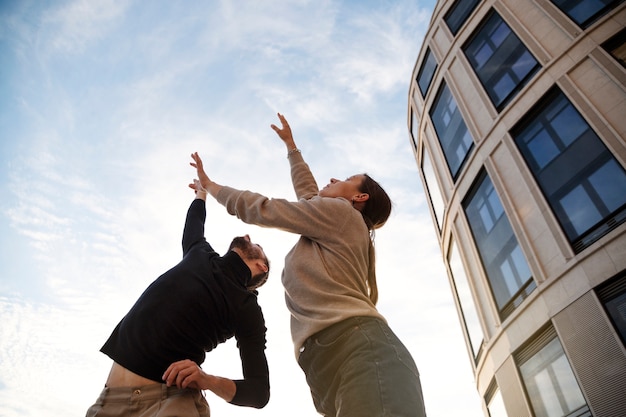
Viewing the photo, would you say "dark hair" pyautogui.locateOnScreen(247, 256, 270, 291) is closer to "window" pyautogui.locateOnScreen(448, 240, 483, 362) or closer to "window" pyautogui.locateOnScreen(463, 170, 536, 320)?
"window" pyautogui.locateOnScreen(463, 170, 536, 320)

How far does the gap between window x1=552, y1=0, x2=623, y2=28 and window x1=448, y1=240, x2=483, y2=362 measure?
6943 mm

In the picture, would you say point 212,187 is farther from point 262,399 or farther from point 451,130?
point 451,130

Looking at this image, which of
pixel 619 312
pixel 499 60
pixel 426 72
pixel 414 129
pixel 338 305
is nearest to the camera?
pixel 338 305

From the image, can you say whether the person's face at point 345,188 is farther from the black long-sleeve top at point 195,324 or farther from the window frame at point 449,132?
the window frame at point 449,132

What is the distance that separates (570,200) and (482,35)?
6.90m

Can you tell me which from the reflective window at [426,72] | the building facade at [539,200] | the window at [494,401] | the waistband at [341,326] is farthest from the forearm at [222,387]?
the reflective window at [426,72]

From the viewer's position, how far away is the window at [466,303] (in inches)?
460

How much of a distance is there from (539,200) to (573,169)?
914mm

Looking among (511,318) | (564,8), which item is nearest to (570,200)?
(511,318)

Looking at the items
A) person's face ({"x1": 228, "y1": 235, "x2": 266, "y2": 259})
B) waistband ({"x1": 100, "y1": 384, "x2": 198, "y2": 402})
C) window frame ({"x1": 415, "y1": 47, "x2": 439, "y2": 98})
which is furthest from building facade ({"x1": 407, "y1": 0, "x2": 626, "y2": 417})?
waistband ({"x1": 100, "y1": 384, "x2": 198, "y2": 402})

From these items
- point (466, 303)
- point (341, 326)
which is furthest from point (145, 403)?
point (466, 303)

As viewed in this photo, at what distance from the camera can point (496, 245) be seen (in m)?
10.4

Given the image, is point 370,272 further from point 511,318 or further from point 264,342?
point 511,318

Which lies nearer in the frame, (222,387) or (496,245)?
(222,387)
